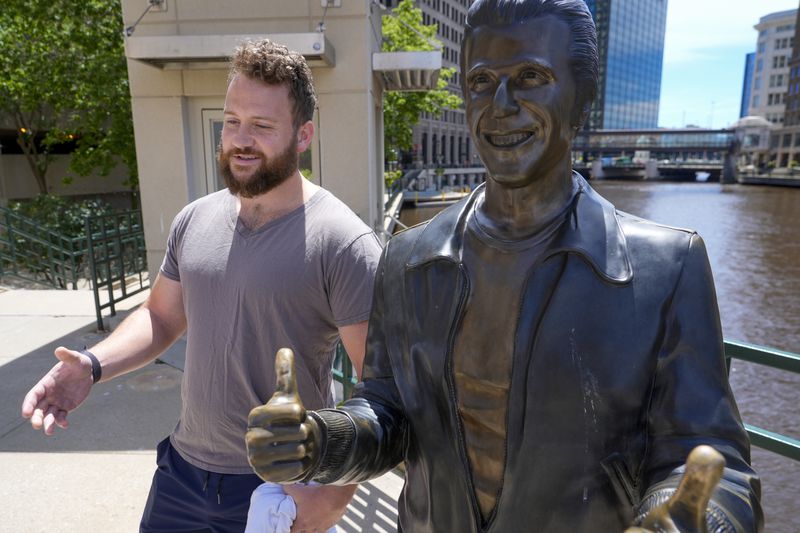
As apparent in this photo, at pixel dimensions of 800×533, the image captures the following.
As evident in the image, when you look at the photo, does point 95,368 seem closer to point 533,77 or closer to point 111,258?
point 533,77

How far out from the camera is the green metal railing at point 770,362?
8.25ft

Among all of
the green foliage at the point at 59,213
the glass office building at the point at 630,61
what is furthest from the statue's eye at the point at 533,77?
the glass office building at the point at 630,61

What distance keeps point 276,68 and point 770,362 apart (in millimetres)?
2320

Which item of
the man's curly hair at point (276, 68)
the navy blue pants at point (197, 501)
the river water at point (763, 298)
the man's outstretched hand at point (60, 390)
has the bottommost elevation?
the river water at point (763, 298)

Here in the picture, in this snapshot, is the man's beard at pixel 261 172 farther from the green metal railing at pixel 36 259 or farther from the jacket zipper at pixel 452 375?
the green metal railing at pixel 36 259

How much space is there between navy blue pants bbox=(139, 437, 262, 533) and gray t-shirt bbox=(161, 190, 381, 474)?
50mm

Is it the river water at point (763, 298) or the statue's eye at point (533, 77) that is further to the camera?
the river water at point (763, 298)

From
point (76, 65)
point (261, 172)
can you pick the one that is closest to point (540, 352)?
point (261, 172)

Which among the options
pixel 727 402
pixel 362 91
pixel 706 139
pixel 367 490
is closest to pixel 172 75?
pixel 362 91

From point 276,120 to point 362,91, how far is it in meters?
5.03

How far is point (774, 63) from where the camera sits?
325 ft

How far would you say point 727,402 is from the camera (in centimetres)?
109

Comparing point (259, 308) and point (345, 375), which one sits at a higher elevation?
point (259, 308)

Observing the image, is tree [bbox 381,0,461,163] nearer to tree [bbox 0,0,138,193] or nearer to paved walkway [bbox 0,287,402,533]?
tree [bbox 0,0,138,193]
